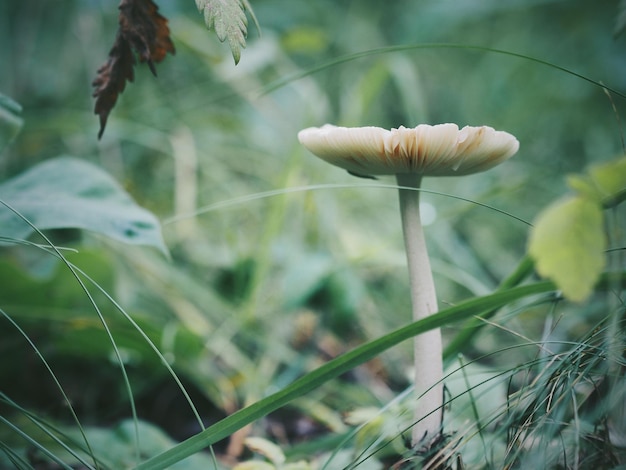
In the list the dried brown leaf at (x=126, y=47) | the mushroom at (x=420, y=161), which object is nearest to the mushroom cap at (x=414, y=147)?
the mushroom at (x=420, y=161)

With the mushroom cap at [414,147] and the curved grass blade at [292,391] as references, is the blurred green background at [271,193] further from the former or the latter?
the curved grass blade at [292,391]

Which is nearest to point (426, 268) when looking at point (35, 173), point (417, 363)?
point (417, 363)

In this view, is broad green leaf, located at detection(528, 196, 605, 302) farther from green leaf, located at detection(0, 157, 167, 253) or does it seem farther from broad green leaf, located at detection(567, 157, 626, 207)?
green leaf, located at detection(0, 157, 167, 253)

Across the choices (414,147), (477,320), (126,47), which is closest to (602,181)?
(414,147)

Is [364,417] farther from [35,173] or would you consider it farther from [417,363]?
[35,173]

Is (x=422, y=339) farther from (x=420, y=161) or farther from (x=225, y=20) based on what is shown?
(x=225, y=20)
